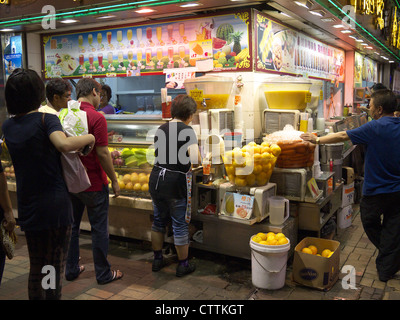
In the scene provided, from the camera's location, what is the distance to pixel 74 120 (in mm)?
3645

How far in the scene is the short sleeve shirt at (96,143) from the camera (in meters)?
3.92

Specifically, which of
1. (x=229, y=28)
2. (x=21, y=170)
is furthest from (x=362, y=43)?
(x=21, y=170)

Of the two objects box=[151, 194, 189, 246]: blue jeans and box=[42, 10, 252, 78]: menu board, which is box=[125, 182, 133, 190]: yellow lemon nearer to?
box=[151, 194, 189, 246]: blue jeans

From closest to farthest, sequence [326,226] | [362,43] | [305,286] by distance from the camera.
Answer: [305,286]
[326,226]
[362,43]

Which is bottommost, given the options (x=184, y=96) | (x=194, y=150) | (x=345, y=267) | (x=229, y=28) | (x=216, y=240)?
(x=345, y=267)

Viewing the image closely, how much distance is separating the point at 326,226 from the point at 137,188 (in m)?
2.61

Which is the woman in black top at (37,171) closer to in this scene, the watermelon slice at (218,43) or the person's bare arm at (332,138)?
the person's bare arm at (332,138)

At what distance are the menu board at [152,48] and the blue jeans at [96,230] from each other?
8.50 ft

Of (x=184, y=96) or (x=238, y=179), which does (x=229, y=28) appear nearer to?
(x=184, y=96)

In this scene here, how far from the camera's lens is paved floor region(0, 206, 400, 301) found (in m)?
3.97

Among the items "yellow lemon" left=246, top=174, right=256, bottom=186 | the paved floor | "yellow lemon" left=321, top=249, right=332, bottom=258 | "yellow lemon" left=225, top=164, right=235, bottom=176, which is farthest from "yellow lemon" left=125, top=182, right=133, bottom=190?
"yellow lemon" left=321, top=249, right=332, bottom=258

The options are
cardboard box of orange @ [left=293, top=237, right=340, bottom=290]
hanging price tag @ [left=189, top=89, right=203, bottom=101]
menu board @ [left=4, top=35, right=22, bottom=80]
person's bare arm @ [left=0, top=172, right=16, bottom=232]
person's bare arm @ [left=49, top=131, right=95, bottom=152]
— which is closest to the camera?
person's bare arm @ [left=49, top=131, right=95, bottom=152]

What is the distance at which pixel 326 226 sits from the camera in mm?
5207

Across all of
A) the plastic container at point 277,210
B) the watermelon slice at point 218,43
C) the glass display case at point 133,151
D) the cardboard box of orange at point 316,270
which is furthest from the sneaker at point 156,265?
the watermelon slice at point 218,43
